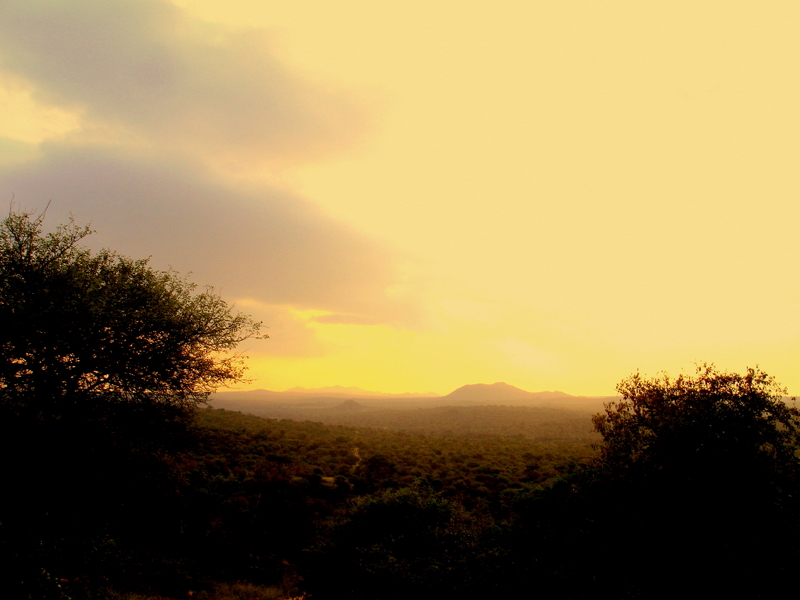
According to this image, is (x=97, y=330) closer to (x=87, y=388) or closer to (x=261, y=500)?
(x=87, y=388)

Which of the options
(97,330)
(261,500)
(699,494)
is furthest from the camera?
(261,500)

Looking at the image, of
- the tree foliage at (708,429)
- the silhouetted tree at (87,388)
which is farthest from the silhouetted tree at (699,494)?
the silhouetted tree at (87,388)

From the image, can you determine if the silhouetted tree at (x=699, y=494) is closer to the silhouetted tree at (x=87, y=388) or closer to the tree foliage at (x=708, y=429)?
the tree foliage at (x=708, y=429)

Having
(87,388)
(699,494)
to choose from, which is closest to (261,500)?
(87,388)

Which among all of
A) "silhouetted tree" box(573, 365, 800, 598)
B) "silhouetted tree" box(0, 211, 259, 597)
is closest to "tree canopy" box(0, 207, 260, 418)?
"silhouetted tree" box(0, 211, 259, 597)

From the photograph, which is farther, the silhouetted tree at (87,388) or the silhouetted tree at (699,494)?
the silhouetted tree at (87,388)

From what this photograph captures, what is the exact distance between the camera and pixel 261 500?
19.7m

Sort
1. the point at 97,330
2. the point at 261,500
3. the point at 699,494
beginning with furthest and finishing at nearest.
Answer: the point at 261,500 < the point at 97,330 < the point at 699,494

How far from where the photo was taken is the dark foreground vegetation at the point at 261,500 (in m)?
9.48

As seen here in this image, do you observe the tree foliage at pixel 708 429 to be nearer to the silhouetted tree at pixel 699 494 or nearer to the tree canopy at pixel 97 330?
the silhouetted tree at pixel 699 494

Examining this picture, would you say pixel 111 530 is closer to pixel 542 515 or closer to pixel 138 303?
pixel 138 303

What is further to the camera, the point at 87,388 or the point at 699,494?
the point at 87,388

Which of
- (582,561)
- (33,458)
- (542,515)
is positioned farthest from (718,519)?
(33,458)

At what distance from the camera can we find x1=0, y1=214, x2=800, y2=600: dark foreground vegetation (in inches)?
373
